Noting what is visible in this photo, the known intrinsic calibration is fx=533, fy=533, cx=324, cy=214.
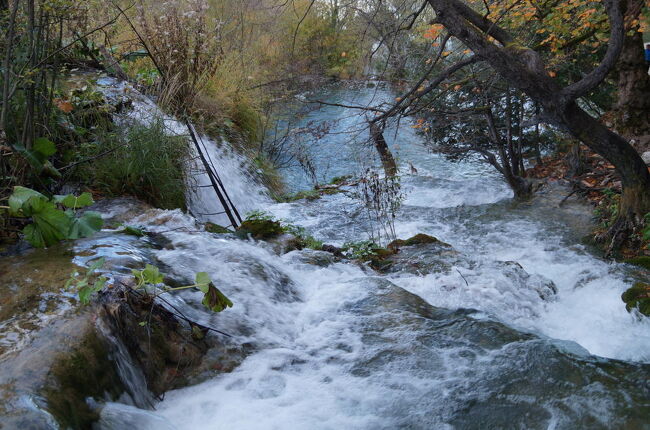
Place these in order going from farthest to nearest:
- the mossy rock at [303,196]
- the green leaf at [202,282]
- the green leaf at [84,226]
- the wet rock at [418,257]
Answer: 1. the mossy rock at [303,196]
2. the wet rock at [418,257]
3. the green leaf at [84,226]
4. the green leaf at [202,282]

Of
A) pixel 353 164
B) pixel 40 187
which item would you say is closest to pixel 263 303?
pixel 40 187

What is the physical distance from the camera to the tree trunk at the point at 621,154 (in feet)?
16.0

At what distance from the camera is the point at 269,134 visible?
11.7m

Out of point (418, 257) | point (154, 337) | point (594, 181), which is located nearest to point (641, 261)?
point (418, 257)

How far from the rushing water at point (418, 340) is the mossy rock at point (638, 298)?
0.11m

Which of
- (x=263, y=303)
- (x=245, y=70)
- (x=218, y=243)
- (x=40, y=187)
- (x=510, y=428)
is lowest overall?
(x=510, y=428)

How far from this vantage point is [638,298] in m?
4.04

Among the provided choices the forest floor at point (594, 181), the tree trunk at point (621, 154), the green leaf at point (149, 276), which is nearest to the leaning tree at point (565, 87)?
the tree trunk at point (621, 154)

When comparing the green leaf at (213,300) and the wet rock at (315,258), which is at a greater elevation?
the green leaf at (213,300)

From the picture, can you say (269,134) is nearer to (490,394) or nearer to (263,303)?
(263,303)

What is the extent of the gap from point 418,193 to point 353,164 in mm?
2628

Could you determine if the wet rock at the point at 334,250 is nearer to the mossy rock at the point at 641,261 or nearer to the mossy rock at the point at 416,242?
the mossy rock at the point at 416,242

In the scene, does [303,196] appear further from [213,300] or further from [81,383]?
[81,383]

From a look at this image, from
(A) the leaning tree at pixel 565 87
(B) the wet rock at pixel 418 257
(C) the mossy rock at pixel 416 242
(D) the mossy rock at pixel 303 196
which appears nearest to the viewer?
(A) the leaning tree at pixel 565 87
